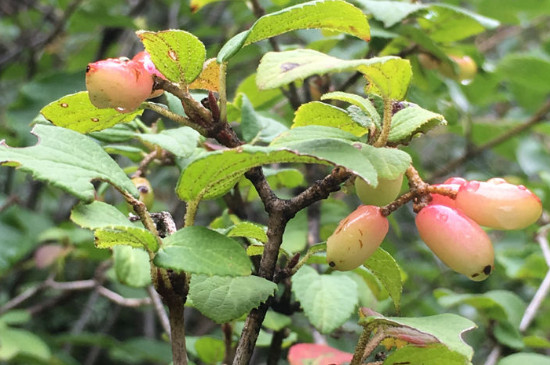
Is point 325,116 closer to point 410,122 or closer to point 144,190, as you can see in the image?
point 410,122

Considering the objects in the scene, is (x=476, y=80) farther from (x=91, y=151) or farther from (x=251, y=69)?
(x=91, y=151)

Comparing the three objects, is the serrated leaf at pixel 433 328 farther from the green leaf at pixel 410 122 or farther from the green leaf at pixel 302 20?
the green leaf at pixel 302 20

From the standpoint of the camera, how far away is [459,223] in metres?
0.51

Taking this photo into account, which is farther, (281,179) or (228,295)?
(281,179)

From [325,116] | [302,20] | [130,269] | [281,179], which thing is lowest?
[130,269]

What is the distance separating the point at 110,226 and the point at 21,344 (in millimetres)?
1271

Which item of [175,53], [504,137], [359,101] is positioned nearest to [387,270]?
[359,101]

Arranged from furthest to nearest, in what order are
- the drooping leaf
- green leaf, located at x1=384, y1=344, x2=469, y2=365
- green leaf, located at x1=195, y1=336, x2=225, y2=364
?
green leaf, located at x1=195, y1=336, x2=225, y2=364 < the drooping leaf < green leaf, located at x1=384, y1=344, x2=469, y2=365

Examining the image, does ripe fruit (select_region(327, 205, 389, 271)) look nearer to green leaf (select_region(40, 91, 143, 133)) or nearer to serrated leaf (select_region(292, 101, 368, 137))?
serrated leaf (select_region(292, 101, 368, 137))

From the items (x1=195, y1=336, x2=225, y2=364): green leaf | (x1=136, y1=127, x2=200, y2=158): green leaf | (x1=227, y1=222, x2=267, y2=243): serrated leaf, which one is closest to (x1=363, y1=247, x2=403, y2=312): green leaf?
(x1=227, y1=222, x2=267, y2=243): serrated leaf

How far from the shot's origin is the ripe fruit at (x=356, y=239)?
20.3 inches

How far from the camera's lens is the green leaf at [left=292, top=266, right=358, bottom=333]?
0.77 m

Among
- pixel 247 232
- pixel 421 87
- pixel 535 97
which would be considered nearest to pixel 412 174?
pixel 247 232

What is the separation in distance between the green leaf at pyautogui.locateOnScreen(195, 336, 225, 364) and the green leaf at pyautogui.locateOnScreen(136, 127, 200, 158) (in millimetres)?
347
